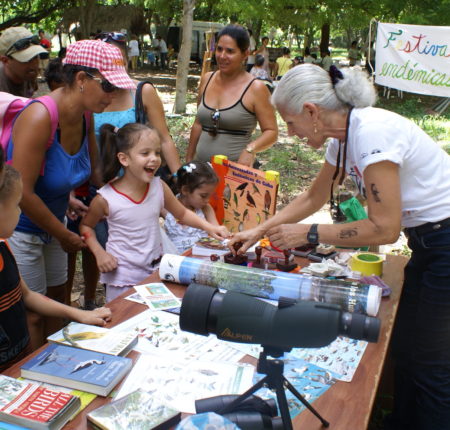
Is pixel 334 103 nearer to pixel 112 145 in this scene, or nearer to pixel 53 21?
pixel 112 145

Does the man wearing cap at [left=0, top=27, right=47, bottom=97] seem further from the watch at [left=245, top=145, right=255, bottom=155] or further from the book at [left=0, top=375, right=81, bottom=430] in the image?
the book at [left=0, top=375, right=81, bottom=430]

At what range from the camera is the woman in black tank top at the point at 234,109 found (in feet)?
11.1

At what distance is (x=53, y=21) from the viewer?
74.0 ft

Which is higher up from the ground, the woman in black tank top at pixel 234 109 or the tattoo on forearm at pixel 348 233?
the woman in black tank top at pixel 234 109

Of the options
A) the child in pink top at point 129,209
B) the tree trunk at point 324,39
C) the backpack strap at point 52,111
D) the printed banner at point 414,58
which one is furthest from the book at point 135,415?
the tree trunk at point 324,39

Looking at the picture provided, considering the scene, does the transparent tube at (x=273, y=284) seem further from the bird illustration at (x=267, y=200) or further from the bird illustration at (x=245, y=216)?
the bird illustration at (x=245, y=216)

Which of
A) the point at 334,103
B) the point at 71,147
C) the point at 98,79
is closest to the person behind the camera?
the point at 334,103

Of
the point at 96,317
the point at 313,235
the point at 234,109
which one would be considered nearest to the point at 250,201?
the point at 234,109

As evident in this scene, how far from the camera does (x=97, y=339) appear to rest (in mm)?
1632

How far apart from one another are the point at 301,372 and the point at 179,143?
6.90 m

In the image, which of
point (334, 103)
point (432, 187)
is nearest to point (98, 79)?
point (334, 103)

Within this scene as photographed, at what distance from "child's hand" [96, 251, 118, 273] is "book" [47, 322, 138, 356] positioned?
634mm

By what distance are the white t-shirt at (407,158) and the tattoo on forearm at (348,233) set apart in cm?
18

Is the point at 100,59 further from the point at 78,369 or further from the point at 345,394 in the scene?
the point at 345,394
